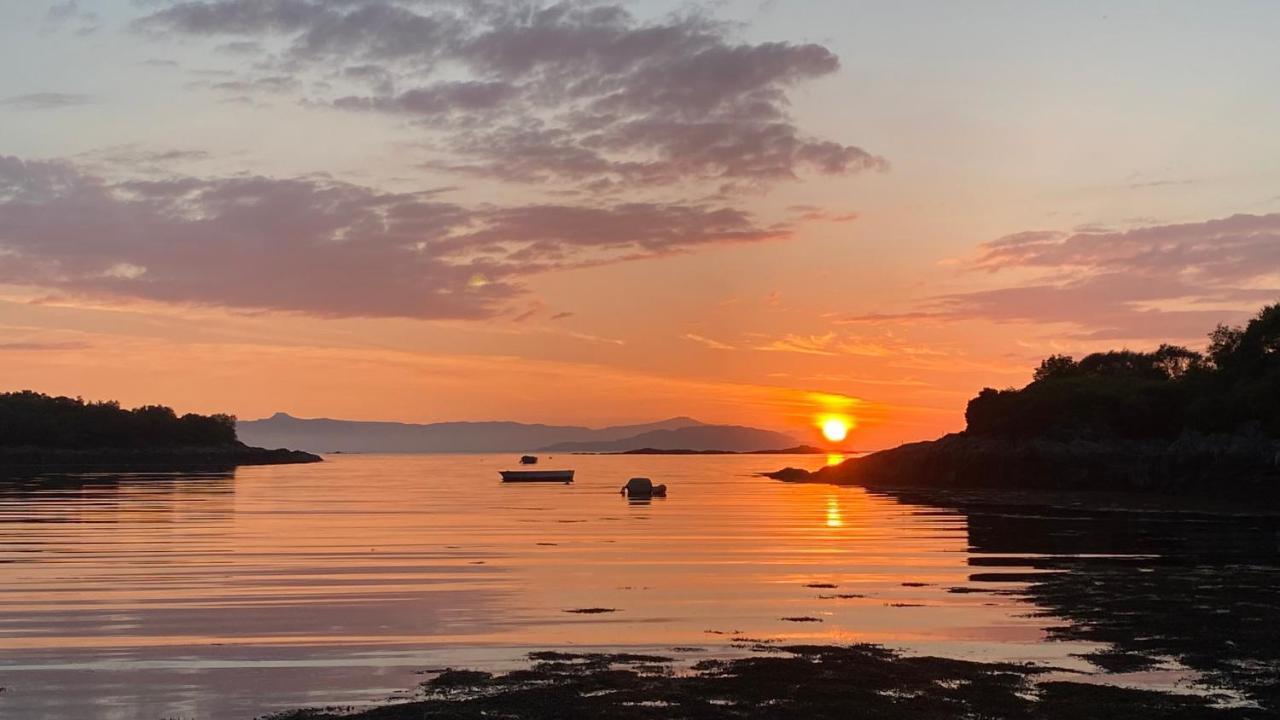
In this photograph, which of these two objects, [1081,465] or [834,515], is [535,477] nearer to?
[1081,465]

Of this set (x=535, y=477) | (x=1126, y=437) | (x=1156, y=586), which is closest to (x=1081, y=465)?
(x=1126, y=437)

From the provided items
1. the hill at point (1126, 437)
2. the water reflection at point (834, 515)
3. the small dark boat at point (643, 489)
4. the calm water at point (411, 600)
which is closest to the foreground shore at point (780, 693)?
the calm water at point (411, 600)

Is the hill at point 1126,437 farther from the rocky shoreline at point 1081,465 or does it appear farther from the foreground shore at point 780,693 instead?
the foreground shore at point 780,693

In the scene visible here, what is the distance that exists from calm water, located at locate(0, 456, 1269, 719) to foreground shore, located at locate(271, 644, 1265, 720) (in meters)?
1.39

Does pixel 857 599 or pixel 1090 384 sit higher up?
pixel 1090 384

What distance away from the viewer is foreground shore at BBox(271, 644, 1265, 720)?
1523cm

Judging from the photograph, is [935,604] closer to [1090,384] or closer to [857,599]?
[857,599]

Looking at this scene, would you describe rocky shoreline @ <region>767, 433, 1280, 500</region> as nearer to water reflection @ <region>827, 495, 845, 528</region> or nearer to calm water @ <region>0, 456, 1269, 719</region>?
water reflection @ <region>827, 495, 845, 528</region>

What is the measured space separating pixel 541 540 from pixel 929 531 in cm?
1851

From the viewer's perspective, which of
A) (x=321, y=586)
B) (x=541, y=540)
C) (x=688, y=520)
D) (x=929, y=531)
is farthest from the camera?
(x=688, y=520)

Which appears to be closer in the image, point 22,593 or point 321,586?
point 22,593

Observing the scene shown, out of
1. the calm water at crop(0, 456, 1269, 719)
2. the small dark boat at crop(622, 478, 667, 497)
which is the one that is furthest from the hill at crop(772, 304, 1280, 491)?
the calm water at crop(0, 456, 1269, 719)

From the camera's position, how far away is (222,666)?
18969 millimetres

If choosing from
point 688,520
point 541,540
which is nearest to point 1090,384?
point 688,520
